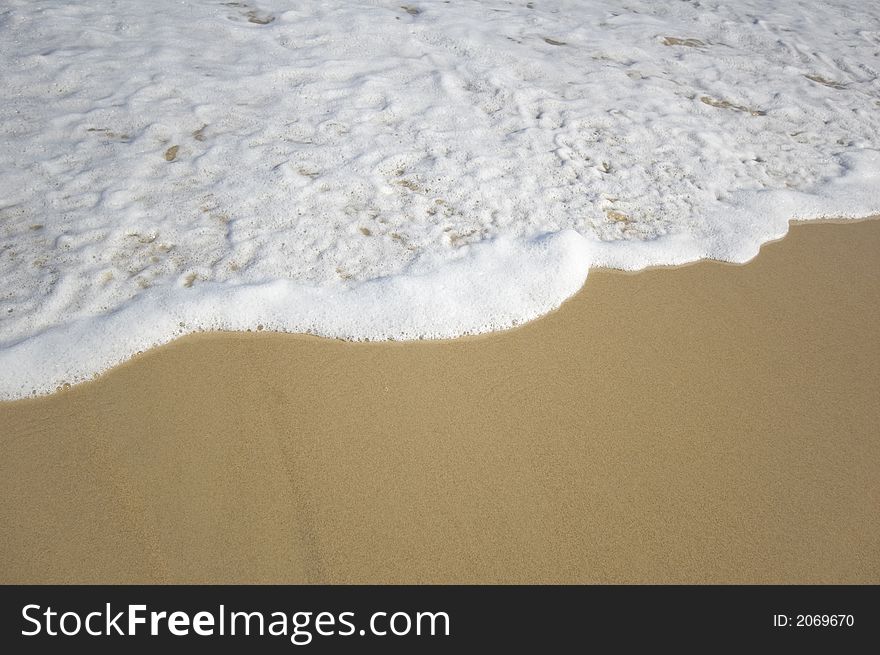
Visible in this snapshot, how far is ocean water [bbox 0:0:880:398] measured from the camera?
2.53 metres

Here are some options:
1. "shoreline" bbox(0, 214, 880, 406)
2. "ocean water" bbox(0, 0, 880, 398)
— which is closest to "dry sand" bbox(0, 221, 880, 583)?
"shoreline" bbox(0, 214, 880, 406)

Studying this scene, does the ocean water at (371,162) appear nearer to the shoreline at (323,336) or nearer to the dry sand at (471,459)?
the shoreline at (323,336)

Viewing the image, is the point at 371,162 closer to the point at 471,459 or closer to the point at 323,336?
the point at 323,336

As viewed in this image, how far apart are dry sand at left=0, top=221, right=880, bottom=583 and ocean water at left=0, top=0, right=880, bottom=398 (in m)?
0.22

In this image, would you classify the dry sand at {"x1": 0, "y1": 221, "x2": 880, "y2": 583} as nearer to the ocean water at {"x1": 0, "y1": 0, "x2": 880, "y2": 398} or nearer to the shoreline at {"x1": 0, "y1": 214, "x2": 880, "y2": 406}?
the shoreline at {"x1": 0, "y1": 214, "x2": 880, "y2": 406}

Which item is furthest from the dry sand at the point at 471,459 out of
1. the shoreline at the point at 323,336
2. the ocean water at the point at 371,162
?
the ocean water at the point at 371,162

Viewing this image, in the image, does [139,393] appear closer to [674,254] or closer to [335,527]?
[335,527]

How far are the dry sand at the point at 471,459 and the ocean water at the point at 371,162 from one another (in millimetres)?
216

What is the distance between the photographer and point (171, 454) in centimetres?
195

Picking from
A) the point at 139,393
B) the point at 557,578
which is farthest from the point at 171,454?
the point at 557,578

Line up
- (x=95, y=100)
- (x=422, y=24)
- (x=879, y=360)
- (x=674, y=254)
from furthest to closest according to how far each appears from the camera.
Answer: (x=422, y=24) → (x=95, y=100) → (x=674, y=254) → (x=879, y=360)

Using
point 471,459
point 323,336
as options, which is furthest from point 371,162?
point 471,459

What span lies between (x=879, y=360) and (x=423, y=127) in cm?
245

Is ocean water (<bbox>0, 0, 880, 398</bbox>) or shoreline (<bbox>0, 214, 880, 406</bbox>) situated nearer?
shoreline (<bbox>0, 214, 880, 406</bbox>)
